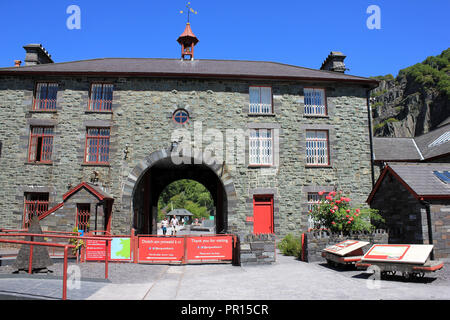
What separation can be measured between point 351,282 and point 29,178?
47.8 ft

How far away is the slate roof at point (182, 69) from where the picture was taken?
52.4 feet

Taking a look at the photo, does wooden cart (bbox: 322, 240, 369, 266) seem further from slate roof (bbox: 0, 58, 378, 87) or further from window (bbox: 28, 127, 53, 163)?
window (bbox: 28, 127, 53, 163)

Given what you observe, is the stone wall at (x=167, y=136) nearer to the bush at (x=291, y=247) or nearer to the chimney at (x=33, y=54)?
the bush at (x=291, y=247)

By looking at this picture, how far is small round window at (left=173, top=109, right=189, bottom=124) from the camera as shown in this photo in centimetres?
1603

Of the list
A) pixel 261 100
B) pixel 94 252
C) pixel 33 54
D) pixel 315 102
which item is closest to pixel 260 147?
pixel 261 100

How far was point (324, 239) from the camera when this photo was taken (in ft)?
36.0

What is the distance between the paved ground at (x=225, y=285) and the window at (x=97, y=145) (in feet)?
22.8

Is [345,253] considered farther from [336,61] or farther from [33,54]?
[33,54]

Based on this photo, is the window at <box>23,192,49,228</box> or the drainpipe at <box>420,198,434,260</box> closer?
the drainpipe at <box>420,198,434,260</box>

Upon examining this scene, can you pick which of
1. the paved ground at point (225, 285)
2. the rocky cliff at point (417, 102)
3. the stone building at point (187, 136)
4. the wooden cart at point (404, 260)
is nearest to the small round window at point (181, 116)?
the stone building at point (187, 136)

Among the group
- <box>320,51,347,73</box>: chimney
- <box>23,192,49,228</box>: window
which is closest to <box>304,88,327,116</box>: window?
<box>320,51,347,73</box>: chimney

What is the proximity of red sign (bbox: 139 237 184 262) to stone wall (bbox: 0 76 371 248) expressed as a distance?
4.82 meters

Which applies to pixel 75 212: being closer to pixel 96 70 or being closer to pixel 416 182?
pixel 96 70
